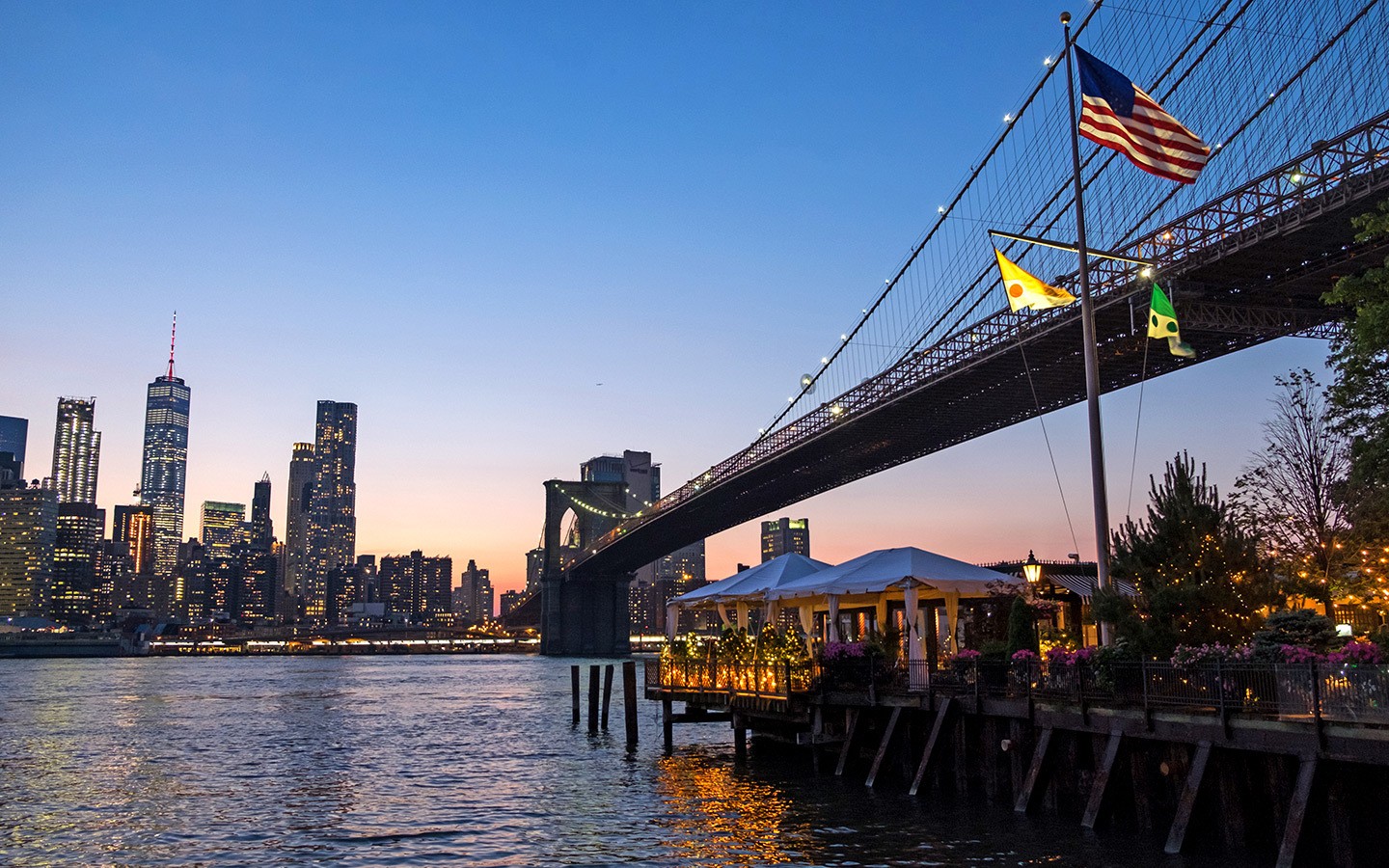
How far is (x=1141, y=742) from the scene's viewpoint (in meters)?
15.5

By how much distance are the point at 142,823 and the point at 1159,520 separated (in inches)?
691

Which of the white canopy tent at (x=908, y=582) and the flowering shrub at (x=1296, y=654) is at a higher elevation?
the white canopy tent at (x=908, y=582)

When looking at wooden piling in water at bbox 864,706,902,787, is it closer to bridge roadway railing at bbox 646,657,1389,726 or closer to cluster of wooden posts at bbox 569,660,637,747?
bridge roadway railing at bbox 646,657,1389,726

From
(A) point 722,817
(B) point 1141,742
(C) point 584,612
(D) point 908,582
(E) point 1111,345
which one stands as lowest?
(A) point 722,817

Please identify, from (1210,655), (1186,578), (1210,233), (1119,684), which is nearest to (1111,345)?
(1210,233)

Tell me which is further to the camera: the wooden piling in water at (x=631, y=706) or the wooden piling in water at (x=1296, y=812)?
the wooden piling in water at (x=631, y=706)

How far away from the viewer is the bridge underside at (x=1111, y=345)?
94.8 ft

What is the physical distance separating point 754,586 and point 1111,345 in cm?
1709

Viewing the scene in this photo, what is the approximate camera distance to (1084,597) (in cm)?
3047

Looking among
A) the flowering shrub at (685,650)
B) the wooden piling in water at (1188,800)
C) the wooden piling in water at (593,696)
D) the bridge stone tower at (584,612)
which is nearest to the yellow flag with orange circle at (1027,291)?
the wooden piling in water at (1188,800)

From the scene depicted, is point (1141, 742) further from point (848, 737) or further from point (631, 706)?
point (631, 706)

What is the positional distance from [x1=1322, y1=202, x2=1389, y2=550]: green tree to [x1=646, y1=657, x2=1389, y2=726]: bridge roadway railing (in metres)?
5.53

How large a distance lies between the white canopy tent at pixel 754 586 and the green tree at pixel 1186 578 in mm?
11084

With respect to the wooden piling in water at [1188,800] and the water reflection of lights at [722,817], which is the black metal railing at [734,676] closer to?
the water reflection of lights at [722,817]
